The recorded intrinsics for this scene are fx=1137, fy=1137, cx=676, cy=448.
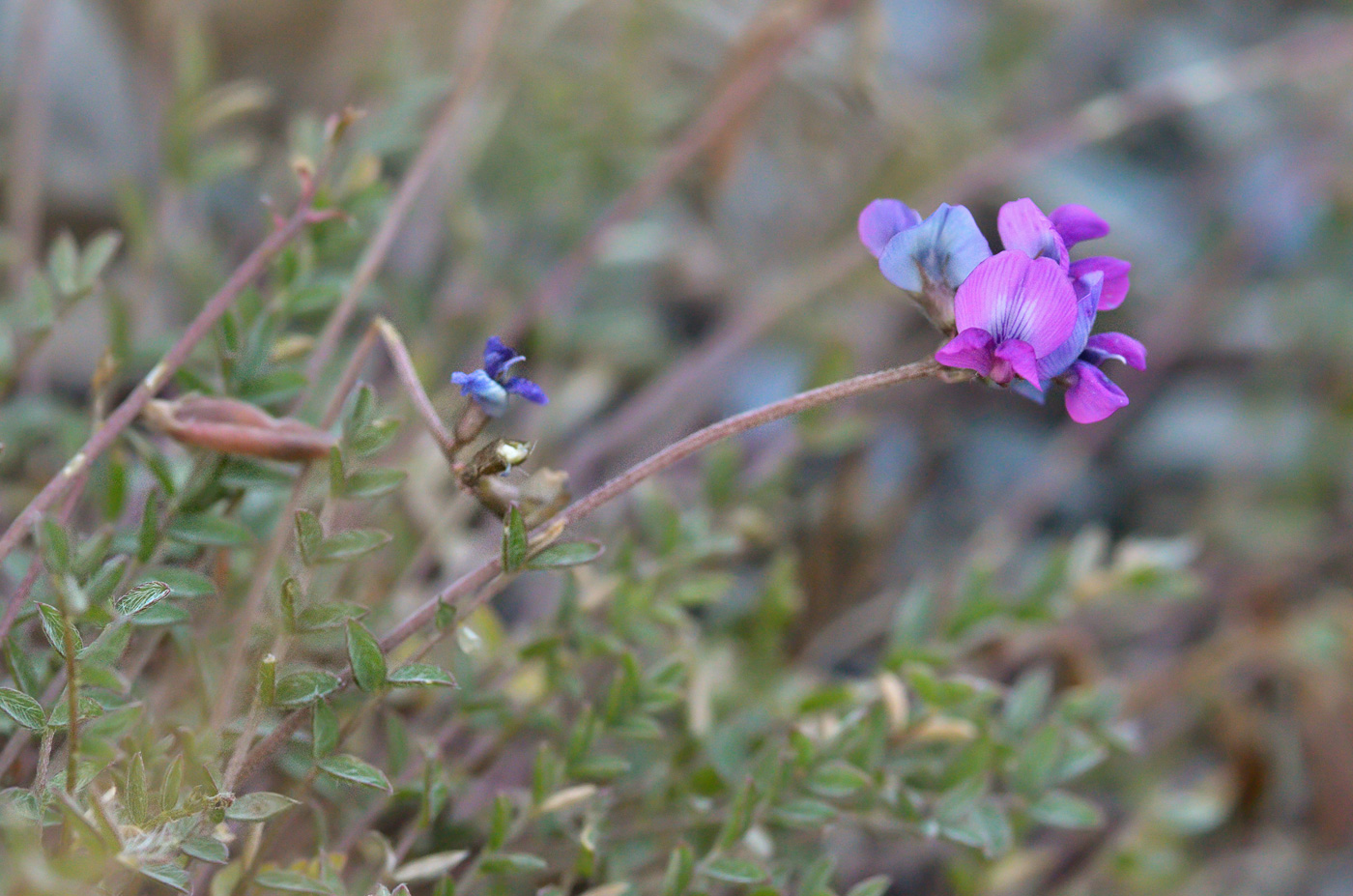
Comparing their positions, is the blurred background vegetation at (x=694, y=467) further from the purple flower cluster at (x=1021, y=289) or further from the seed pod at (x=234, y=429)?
the purple flower cluster at (x=1021, y=289)

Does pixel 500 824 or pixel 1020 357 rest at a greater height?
pixel 1020 357

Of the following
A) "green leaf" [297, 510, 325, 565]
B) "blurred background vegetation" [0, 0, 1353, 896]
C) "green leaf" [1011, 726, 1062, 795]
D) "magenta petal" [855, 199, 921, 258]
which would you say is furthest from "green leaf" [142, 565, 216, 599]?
"green leaf" [1011, 726, 1062, 795]

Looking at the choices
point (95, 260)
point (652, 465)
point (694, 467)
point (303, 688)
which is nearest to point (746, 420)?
point (652, 465)

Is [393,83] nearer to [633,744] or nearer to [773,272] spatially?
[773,272]

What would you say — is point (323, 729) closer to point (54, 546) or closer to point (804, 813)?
point (54, 546)

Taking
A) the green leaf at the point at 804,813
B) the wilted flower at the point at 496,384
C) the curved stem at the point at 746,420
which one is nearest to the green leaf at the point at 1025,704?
the green leaf at the point at 804,813

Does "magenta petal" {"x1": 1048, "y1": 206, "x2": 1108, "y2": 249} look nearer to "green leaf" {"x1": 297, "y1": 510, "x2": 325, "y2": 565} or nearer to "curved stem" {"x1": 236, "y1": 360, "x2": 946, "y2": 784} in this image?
"curved stem" {"x1": 236, "y1": 360, "x2": 946, "y2": 784}
